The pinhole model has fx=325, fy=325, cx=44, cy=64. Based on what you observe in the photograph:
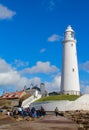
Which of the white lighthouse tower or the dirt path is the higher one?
the white lighthouse tower

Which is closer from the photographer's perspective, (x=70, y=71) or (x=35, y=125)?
(x=35, y=125)

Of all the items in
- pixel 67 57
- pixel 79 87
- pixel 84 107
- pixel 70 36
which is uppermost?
pixel 70 36

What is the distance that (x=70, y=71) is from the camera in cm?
6188

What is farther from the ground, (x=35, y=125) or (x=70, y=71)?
(x=70, y=71)

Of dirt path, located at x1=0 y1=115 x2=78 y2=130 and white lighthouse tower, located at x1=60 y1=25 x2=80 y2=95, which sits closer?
dirt path, located at x1=0 y1=115 x2=78 y2=130

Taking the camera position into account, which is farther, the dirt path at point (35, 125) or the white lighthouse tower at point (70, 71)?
the white lighthouse tower at point (70, 71)

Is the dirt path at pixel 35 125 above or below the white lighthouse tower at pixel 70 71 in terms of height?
below

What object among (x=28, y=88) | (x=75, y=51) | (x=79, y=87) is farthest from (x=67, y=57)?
(x=28, y=88)

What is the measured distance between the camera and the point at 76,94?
61.3 m

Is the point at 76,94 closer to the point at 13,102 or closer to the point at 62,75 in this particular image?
the point at 62,75

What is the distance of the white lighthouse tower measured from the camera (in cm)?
6172

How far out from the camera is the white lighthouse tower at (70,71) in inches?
2430

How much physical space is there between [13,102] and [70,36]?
2354 cm

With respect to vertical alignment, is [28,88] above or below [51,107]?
above
